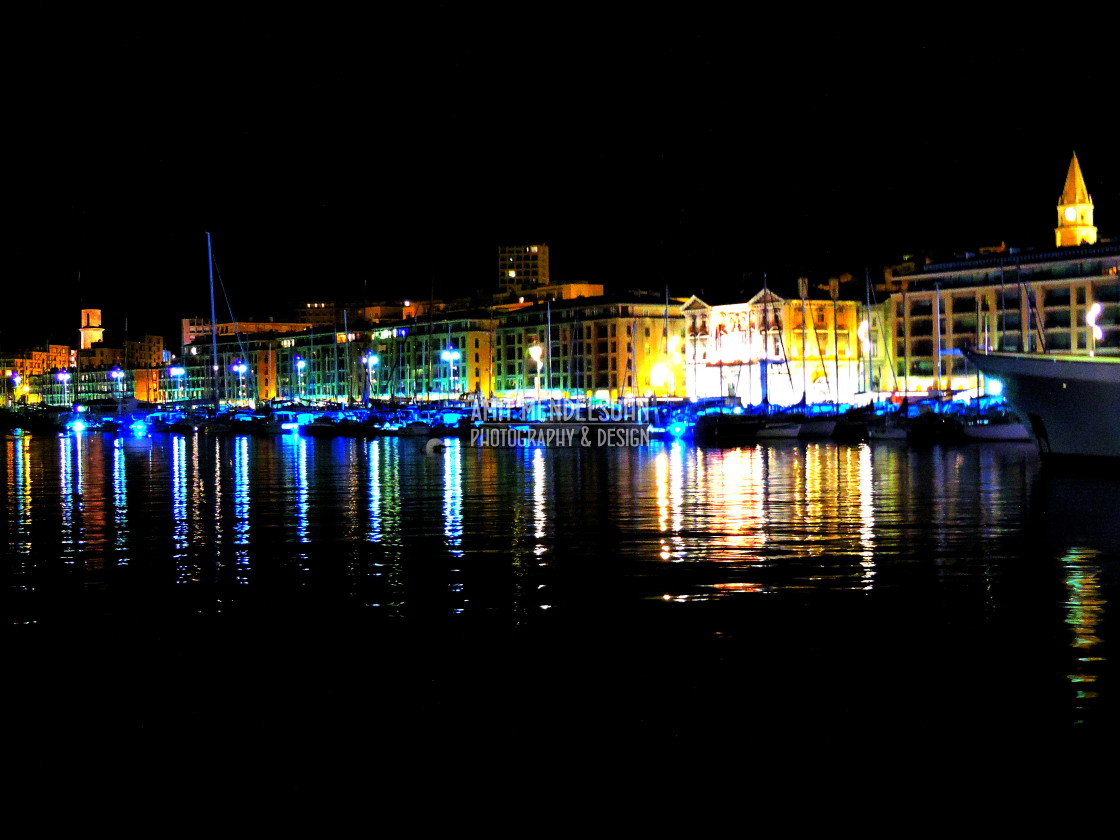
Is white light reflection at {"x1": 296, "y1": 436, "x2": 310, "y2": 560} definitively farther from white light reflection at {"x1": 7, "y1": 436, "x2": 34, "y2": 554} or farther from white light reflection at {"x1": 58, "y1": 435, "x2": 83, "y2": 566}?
white light reflection at {"x1": 7, "y1": 436, "x2": 34, "y2": 554}

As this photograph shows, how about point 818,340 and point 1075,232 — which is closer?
point 1075,232

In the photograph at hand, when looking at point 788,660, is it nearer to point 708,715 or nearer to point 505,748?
point 708,715

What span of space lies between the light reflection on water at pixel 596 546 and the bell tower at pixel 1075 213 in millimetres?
81417

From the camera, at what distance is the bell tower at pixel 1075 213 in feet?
400

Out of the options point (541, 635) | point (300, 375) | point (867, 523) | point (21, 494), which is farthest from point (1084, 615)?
point (300, 375)

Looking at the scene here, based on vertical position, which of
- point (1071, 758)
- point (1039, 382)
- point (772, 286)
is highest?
point (772, 286)

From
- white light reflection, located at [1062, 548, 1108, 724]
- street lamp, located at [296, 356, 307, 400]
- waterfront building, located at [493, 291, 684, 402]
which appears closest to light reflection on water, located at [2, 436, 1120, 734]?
white light reflection, located at [1062, 548, 1108, 724]

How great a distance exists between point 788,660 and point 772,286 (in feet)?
436

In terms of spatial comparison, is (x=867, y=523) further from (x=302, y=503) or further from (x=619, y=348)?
(x=619, y=348)

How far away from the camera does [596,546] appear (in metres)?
23.6

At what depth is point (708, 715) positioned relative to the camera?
11195mm

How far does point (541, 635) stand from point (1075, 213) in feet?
388

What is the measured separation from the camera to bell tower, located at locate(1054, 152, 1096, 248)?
122 meters

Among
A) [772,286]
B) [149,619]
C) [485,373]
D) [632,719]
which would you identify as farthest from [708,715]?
[485,373]
